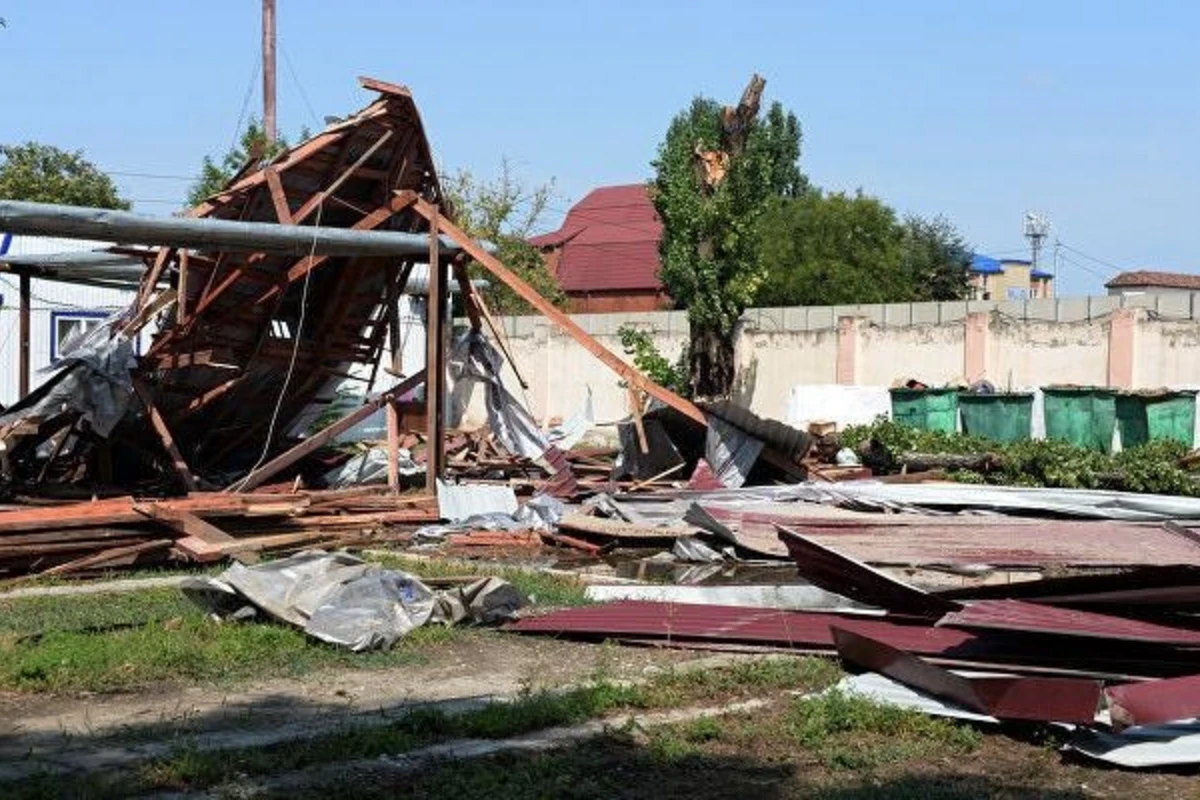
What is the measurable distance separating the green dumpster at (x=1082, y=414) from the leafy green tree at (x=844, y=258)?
81.1 ft

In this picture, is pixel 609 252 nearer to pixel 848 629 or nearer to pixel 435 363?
pixel 435 363

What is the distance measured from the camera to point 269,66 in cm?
3072

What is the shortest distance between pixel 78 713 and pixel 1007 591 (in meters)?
4.87

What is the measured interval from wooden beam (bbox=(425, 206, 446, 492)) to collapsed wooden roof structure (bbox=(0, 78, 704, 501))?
0.06 feet

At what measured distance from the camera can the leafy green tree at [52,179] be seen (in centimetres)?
3928

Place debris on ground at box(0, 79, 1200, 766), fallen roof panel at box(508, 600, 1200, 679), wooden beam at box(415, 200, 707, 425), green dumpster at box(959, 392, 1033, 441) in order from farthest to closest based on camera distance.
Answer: green dumpster at box(959, 392, 1033, 441) < wooden beam at box(415, 200, 707, 425) < debris on ground at box(0, 79, 1200, 766) < fallen roof panel at box(508, 600, 1200, 679)

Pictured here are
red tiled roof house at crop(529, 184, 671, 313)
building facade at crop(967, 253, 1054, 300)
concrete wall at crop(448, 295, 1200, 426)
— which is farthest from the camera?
building facade at crop(967, 253, 1054, 300)

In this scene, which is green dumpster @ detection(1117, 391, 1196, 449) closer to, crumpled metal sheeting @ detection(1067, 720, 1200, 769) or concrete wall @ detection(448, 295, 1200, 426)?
concrete wall @ detection(448, 295, 1200, 426)

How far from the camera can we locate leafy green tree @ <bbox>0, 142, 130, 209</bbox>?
3928 cm

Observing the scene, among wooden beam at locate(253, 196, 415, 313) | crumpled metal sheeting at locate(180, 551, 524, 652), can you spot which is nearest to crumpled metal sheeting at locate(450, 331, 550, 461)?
wooden beam at locate(253, 196, 415, 313)

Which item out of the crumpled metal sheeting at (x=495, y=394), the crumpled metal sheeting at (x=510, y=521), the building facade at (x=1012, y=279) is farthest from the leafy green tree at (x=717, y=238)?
the building facade at (x=1012, y=279)

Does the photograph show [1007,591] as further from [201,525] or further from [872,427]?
[872,427]

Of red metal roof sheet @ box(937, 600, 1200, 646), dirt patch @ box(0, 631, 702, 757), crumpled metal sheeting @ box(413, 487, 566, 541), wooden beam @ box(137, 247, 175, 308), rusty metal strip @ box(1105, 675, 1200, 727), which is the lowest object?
dirt patch @ box(0, 631, 702, 757)

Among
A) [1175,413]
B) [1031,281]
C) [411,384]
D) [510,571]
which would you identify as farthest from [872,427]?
[1031,281]
